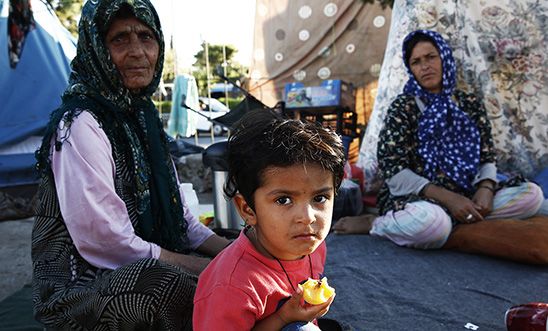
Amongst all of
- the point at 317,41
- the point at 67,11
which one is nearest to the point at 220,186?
the point at 317,41

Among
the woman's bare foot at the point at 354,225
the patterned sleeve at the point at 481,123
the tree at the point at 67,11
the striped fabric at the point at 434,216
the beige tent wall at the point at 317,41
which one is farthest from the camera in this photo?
the tree at the point at 67,11

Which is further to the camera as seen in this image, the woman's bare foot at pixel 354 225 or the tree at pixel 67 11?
the tree at pixel 67 11

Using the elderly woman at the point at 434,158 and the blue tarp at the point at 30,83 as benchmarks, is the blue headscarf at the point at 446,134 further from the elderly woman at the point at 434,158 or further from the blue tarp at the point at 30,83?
the blue tarp at the point at 30,83

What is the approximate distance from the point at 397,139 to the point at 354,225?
678 mm

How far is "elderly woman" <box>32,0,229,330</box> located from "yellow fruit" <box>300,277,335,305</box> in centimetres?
48

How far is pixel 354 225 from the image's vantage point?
3.21 m

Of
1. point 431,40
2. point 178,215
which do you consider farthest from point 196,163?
point 178,215

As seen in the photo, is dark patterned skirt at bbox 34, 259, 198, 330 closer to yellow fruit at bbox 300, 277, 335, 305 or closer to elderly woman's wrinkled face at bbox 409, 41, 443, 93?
yellow fruit at bbox 300, 277, 335, 305

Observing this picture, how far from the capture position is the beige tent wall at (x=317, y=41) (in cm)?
600

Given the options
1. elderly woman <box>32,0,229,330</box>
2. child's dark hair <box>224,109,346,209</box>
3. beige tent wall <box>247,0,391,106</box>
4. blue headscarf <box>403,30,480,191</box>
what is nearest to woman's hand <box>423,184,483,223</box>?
blue headscarf <box>403,30,480,191</box>

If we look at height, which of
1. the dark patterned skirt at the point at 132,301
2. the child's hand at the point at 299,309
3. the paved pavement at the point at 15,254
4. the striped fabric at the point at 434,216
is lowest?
the paved pavement at the point at 15,254

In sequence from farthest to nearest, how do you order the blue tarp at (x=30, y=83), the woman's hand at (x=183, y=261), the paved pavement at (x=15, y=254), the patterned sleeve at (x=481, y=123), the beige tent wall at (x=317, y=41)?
the beige tent wall at (x=317, y=41) → the blue tarp at (x=30, y=83) → the patterned sleeve at (x=481, y=123) → the paved pavement at (x=15, y=254) → the woman's hand at (x=183, y=261)

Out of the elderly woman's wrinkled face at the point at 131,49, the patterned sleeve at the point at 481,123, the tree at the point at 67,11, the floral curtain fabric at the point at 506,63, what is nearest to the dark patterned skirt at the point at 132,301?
the elderly woman's wrinkled face at the point at 131,49

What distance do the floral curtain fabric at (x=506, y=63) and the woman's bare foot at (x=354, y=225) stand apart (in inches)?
49.3
